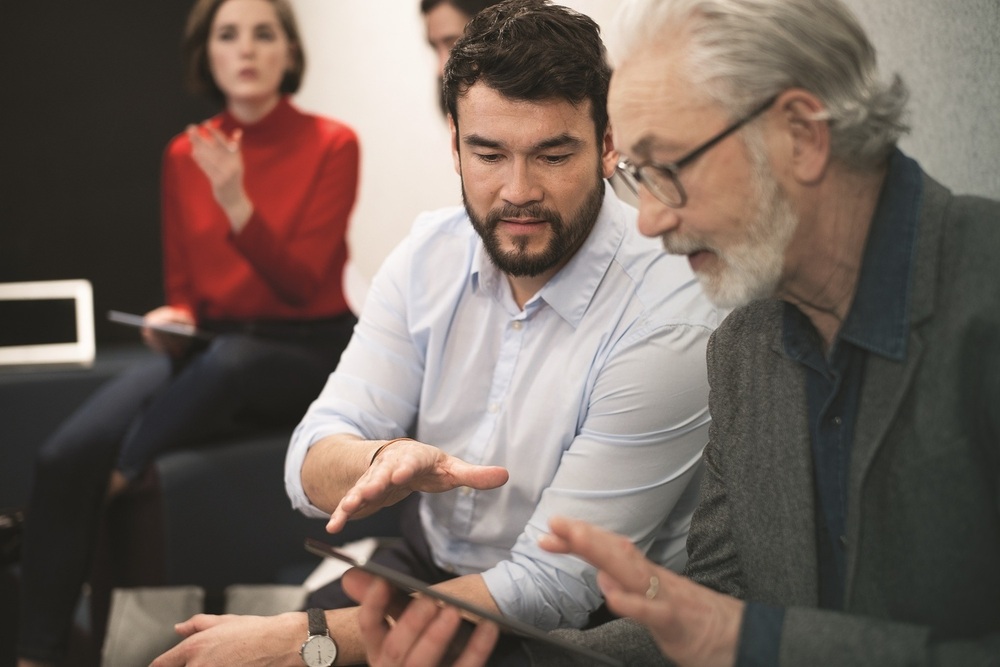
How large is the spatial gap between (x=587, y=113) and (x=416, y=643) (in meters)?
0.78

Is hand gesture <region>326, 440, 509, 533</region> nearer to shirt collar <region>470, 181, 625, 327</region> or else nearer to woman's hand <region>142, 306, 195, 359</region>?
shirt collar <region>470, 181, 625, 327</region>

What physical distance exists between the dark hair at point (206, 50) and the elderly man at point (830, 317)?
4.44 feet

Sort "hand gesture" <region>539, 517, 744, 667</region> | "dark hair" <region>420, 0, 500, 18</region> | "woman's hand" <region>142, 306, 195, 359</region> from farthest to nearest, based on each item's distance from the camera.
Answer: "woman's hand" <region>142, 306, 195, 359</region> → "dark hair" <region>420, 0, 500, 18</region> → "hand gesture" <region>539, 517, 744, 667</region>

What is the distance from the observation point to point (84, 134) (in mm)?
3232

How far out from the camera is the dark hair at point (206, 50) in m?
2.30

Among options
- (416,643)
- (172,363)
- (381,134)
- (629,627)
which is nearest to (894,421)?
(629,627)

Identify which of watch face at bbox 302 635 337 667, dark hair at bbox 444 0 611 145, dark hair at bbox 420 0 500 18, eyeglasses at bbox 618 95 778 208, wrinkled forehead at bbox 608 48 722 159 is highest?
dark hair at bbox 420 0 500 18

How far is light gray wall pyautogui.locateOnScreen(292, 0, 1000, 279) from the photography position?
4.86 ft

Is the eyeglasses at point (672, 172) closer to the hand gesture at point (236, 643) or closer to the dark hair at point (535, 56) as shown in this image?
the dark hair at point (535, 56)

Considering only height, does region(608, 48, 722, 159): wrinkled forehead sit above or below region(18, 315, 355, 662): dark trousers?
above

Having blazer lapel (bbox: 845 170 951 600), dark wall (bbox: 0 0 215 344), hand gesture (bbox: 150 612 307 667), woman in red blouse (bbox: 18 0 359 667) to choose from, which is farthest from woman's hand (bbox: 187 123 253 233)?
blazer lapel (bbox: 845 170 951 600)

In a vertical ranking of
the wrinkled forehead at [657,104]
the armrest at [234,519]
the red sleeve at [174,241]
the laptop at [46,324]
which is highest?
the wrinkled forehead at [657,104]

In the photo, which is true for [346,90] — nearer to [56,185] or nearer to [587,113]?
[587,113]

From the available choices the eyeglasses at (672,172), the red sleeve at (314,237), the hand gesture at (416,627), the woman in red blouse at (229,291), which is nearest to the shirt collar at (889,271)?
the eyeglasses at (672,172)
